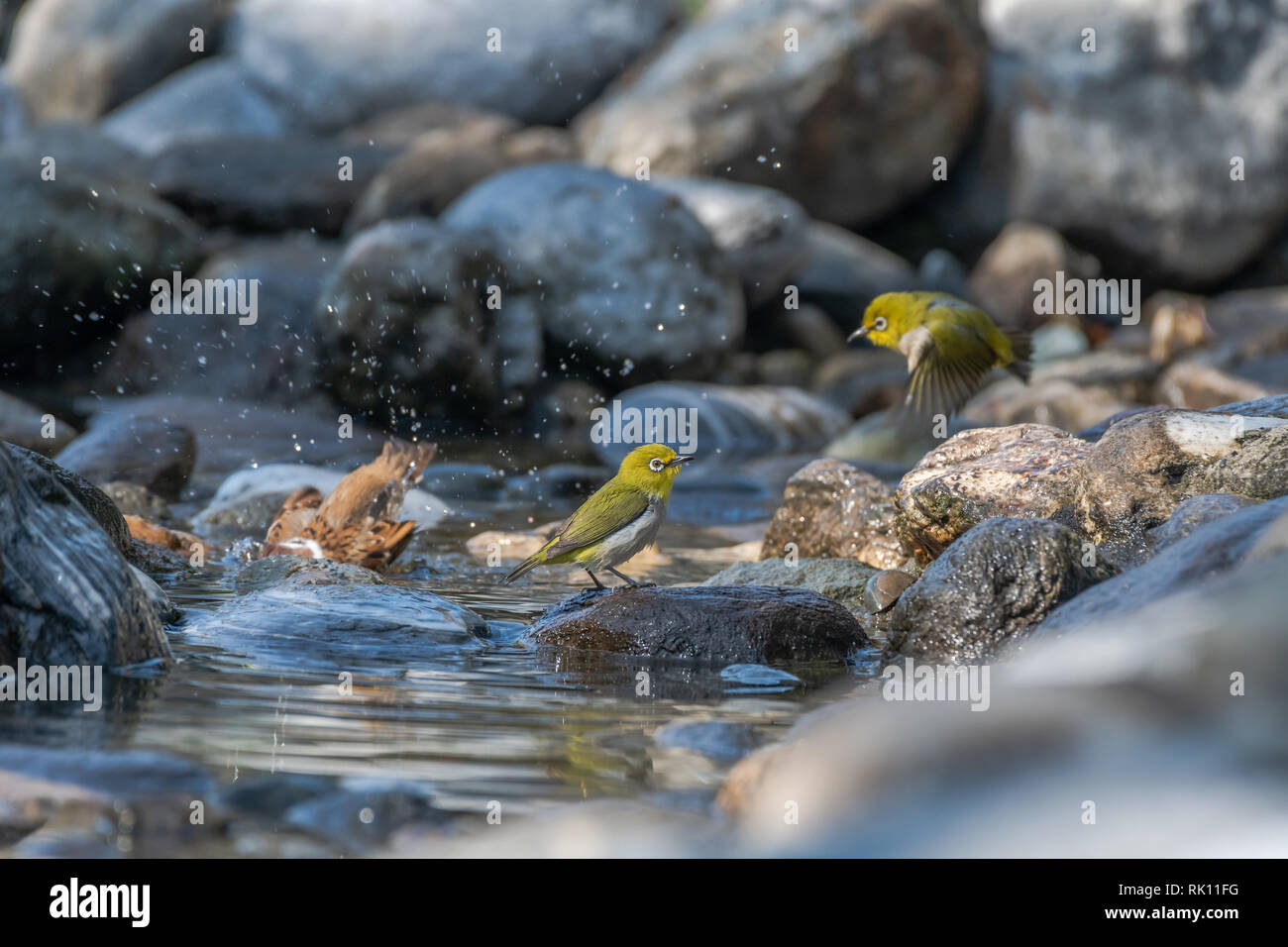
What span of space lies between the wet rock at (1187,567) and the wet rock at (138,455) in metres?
6.93

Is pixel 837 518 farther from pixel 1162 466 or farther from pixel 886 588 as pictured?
pixel 1162 466

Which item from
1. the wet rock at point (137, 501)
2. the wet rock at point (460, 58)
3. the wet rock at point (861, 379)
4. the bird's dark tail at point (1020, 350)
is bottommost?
the wet rock at point (137, 501)

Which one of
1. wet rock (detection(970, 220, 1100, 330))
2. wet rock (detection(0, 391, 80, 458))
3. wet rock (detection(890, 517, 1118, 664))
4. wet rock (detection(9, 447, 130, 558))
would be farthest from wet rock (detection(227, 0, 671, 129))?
wet rock (detection(890, 517, 1118, 664))

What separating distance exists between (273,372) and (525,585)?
7805mm

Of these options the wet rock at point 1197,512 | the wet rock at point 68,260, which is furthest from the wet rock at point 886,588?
the wet rock at point 68,260

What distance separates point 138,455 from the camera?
9.68 metres

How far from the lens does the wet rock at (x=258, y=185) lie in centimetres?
1748

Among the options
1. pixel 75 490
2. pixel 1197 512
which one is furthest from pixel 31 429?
pixel 1197 512

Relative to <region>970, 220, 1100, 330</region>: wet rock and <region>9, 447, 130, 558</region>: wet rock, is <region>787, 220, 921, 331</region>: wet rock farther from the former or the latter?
<region>9, 447, 130, 558</region>: wet rock

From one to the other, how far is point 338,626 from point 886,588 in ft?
7.87

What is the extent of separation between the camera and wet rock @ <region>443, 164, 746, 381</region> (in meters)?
14.8

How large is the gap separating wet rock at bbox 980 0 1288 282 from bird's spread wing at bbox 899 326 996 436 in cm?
1268

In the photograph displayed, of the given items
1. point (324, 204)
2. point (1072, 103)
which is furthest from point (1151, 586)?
point (1072, 103)

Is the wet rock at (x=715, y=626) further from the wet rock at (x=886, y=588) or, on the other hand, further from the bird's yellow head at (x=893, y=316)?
the bird's yellow head at (x=893, y=316)
